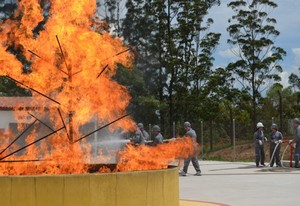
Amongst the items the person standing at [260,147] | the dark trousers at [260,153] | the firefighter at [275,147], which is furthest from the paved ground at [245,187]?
the person standing at [260,147]

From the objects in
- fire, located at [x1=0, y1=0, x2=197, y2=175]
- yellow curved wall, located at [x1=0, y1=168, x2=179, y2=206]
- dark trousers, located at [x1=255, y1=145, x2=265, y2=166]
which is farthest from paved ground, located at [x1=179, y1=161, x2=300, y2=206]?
yellow curved wall, located at [x1=0, y1=168, x2=179, y2=206]

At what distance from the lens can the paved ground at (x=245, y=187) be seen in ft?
37.7

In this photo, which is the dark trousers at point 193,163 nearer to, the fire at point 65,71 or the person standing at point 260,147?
the person standing at point 260,147

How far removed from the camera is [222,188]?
13992 millimetres

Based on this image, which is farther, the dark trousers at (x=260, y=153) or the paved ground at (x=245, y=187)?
the dark trousers at (x=260, y=153)

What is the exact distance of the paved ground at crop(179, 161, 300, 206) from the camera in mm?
11479

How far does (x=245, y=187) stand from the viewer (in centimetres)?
1416

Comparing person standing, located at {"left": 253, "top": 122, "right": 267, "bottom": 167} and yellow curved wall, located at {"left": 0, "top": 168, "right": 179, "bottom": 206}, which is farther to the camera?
person standing, located at {"left": 253, "top": 122, "right": 267, "bottom": 167}

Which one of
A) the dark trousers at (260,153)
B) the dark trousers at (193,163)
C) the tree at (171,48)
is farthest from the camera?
the tree at (171,48)

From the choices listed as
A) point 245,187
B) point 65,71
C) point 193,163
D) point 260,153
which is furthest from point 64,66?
point 260,153

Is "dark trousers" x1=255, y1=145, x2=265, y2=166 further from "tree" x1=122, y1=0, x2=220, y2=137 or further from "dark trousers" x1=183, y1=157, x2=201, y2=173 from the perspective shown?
"tree" x1=122, y1=0, x2=220, y2=137

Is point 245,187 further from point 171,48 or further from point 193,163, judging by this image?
point 171,48

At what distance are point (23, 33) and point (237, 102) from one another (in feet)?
104

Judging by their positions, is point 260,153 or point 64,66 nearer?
point 64,66
